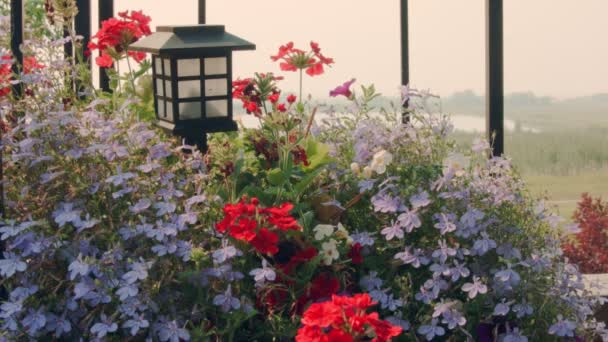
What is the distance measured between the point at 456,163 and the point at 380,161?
0.70 feet

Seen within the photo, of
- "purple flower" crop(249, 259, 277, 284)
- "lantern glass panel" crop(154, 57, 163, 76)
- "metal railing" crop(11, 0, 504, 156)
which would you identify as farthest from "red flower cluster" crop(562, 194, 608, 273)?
"purple flower" crop(249, 259, 277, 284)

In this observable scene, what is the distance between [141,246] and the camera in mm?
2217

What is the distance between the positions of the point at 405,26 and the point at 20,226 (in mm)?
2077

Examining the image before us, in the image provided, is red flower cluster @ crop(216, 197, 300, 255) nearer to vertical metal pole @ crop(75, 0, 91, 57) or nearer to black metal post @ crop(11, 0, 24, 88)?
black metal post @ crop(11, 0, 24, 88)

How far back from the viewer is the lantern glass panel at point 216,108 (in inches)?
112

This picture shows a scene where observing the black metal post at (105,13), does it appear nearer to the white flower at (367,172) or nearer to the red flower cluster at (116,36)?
the red flower cluster at (116,36)

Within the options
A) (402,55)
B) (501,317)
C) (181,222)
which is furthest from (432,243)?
(402,55)

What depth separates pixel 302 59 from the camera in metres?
2.82

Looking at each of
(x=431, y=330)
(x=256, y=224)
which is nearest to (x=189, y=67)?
(x=256, y=224)

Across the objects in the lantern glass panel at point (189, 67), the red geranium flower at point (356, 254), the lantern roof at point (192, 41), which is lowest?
the red geranium flower at point (356, 254)

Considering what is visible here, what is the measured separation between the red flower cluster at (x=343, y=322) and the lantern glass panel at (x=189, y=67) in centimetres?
127

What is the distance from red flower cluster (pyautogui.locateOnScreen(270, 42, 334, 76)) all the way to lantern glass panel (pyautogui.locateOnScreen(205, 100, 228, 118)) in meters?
0.23

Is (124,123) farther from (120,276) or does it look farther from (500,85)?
(500,85)

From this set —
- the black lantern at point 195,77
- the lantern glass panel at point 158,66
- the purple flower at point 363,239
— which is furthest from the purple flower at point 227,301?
the lantern glass panel at point 158,66
